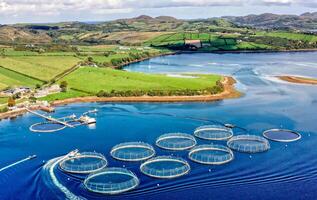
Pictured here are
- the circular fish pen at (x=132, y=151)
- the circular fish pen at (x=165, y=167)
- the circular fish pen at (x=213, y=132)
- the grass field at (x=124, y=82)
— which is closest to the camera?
the circular fish pen at (x=165, y=167)

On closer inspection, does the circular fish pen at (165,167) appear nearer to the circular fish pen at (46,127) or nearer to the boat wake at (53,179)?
the boat wake at (53,179)

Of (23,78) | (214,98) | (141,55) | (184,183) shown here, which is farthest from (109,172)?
(141,55)

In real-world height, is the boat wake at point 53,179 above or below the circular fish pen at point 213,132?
below

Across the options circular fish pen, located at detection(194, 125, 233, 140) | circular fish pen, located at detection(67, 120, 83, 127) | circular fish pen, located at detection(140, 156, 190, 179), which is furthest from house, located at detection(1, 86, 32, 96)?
circular fish pen, located at detection(140, 156, 190, 179)

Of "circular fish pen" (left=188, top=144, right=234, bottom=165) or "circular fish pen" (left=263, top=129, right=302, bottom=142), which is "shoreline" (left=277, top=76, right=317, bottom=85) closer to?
"circular fish pen" (left=263, top=129, right=302, bottom=142)

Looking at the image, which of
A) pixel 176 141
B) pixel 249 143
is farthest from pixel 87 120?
pixel 249 143

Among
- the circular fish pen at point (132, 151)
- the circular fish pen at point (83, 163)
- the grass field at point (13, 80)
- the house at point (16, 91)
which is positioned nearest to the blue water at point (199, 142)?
the circular fish pen at point (132, 151)

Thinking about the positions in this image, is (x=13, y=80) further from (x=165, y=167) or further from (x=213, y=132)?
(x=165, y=167)
